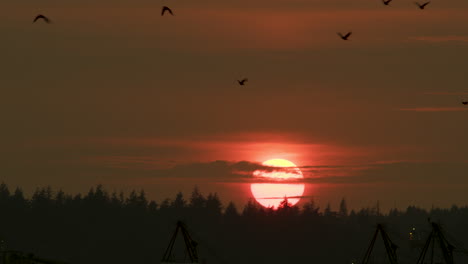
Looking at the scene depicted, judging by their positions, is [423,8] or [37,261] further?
[37,261]

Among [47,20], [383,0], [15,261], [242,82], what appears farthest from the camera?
[15,261]

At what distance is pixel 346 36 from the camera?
6171 inches

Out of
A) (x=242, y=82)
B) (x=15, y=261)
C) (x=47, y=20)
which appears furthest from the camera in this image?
(x=15, y=261)

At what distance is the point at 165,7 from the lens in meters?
150

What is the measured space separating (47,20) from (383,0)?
122 ft

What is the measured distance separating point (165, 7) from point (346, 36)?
2129 cm

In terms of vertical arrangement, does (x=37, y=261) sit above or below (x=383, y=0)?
below

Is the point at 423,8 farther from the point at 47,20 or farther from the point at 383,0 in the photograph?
the point at 47,20

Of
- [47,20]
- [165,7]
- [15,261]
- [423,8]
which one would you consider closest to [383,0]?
[423,8]

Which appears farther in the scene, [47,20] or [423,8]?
[423,8]

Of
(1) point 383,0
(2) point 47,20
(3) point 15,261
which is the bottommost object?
(3) point 15,261

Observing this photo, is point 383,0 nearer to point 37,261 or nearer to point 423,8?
point 423,8

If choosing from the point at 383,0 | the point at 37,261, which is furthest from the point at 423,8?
the point at 37,261

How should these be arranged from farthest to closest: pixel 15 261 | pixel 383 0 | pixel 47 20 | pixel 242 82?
pixel 15 261
pixel 242 82
pixel 383 0
pixel 47 20
